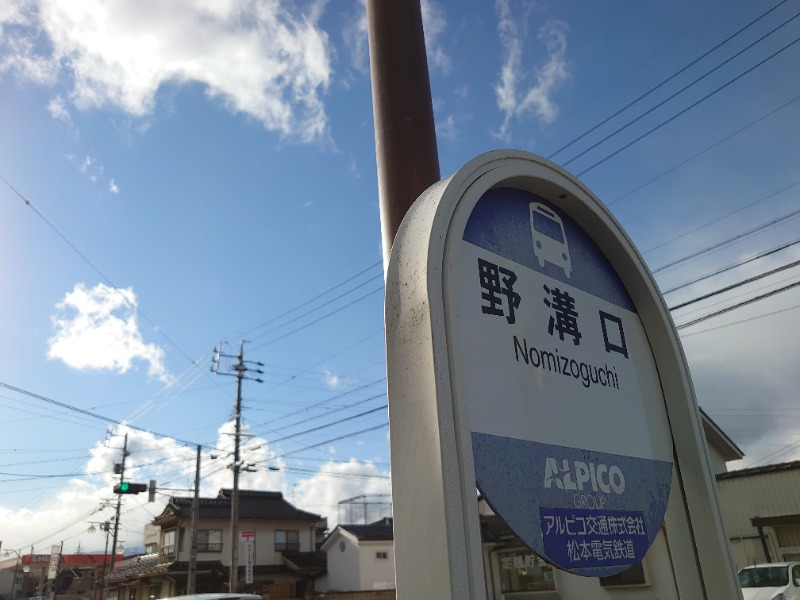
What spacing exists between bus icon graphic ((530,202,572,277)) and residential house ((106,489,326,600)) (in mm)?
32874

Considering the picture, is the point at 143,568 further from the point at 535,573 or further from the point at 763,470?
the point at 763,470

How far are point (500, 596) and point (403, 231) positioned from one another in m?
19.5

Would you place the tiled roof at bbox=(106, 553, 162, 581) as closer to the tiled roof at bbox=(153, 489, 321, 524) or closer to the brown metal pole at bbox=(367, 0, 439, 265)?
the tiled roof at bbox=(153, 489, 321, 524)

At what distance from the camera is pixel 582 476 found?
7.39 feet

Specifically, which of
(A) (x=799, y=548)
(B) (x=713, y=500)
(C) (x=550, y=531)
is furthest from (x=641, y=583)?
(C) (x=550, y=531)

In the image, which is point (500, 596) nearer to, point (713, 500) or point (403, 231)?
point (713, 500)

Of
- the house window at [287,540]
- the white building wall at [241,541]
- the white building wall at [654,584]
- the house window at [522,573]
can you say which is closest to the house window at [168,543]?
the white building wall at [241,541]

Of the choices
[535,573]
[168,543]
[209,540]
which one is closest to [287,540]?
[209,540]

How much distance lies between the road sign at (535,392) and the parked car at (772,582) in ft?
34.8

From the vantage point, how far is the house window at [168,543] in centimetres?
3509

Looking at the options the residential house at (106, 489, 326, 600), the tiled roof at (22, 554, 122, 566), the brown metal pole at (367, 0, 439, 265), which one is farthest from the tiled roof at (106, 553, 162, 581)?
the brown metal pole at (367, 0, 439, 265)

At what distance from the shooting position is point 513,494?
191cm

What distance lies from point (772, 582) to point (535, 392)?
42.0ft

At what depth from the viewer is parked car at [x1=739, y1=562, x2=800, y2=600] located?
11.3 meters
